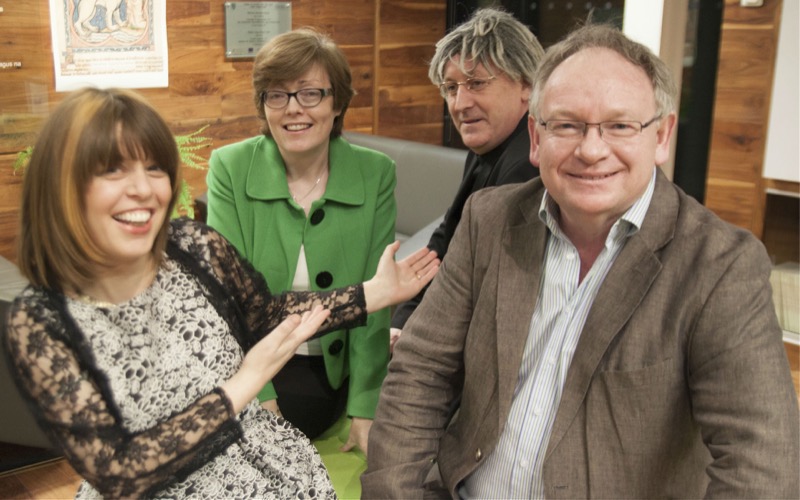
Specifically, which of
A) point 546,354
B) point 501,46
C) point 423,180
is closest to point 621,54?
point 546,354

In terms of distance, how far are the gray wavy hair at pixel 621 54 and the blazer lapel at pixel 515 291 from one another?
0.75ft

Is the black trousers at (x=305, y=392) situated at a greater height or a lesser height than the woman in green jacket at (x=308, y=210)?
lesser

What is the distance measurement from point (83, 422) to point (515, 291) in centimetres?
79

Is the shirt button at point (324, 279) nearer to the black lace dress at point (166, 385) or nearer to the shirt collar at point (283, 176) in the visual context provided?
the shirt collar at point (283, 176)

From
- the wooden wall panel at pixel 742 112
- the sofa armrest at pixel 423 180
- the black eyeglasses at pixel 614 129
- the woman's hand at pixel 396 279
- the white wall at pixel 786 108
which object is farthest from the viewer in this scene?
the sofa armrest at pixel 423 180

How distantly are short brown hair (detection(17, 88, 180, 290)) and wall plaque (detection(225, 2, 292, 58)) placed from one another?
299 centimetres

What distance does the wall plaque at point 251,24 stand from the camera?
4.26m

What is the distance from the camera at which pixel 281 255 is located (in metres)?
2.15

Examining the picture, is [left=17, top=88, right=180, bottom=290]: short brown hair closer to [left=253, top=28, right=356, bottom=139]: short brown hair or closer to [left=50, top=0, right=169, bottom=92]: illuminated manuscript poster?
[left=253, top=28, right=356, bottom=139]: short brown hair

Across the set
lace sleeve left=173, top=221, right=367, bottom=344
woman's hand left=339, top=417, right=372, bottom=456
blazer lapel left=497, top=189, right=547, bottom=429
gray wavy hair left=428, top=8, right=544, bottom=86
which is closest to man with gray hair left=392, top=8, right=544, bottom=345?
gray wavy hair left=428, top=8, right=544, bottom=86

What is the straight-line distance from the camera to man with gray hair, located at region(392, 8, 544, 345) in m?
2.15

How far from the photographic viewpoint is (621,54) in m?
1.44

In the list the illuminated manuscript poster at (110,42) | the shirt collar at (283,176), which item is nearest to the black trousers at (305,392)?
the shirt collar at (283,176)

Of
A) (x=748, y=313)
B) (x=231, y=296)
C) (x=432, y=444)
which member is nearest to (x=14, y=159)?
(x=231, y=296)
